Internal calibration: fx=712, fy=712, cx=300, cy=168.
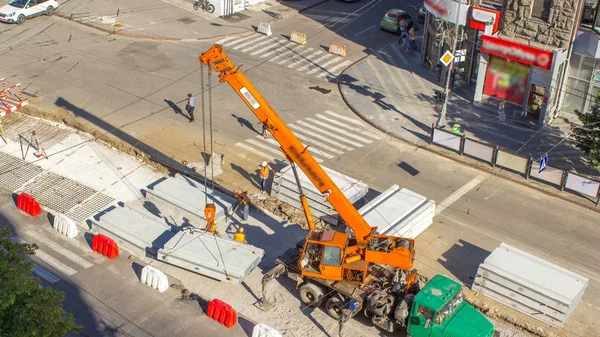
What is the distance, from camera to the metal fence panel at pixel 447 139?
3616 cm

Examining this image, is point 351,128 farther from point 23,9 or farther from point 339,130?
point 23,9

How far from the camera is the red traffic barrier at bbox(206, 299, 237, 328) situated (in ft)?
81.0

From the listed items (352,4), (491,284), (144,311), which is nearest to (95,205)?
(144,311)

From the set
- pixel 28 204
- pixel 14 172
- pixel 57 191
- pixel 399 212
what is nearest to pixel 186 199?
pixel 57 191

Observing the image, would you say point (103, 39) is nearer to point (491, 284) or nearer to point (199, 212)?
point (199, 212)

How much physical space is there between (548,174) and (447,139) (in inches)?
213

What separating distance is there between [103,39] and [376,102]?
20.3 metres

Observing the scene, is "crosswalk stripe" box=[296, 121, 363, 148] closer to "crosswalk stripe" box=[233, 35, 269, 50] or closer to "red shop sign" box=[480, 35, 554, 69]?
"red shop sign" box=[480, 35, 554, 69]

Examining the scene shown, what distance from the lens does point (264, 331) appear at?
23.4 metres

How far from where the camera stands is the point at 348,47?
1965 inches

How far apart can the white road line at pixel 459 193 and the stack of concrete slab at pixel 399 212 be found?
1.36 meters

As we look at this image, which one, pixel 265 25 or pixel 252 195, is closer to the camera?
→ pixel 252 195

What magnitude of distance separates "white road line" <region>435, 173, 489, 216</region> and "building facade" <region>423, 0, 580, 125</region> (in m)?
7.12

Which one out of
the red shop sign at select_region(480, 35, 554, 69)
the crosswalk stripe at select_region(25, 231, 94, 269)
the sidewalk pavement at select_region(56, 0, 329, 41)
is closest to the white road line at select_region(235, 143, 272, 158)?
the crosswalk stripe at select_region(25, 231, 94, 269)
